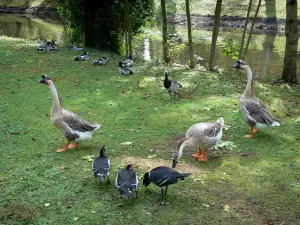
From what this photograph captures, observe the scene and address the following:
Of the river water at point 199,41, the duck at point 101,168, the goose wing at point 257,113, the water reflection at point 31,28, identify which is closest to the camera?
the duck at point 101,168

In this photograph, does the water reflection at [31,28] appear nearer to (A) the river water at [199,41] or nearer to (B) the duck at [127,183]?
(A) the river water at [199,41]

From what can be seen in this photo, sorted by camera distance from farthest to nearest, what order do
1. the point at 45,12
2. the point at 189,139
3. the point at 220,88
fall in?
the point at 45,12 → the point at 220,88 → the point at 189,139

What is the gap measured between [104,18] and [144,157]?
17563 mm

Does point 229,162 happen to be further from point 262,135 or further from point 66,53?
point 66,53

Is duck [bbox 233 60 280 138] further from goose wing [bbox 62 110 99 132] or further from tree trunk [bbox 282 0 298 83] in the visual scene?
tree trunk [bbox 282 0 298 83]

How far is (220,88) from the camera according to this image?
15.1m

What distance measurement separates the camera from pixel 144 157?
8898 millimetres

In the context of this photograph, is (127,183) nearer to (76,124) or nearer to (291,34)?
(76,124)

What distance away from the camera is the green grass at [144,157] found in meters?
6.66

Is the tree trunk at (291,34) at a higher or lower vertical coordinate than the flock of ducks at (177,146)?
higher

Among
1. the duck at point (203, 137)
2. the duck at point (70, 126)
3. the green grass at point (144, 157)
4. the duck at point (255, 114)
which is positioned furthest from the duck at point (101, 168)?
the duck at point (255, 114)

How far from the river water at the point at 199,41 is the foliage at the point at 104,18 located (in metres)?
2.13

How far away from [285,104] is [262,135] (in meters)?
3.48

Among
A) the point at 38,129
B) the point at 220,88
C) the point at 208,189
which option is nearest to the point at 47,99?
the point at 38,129
